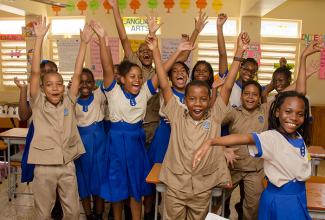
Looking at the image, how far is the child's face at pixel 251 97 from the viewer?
2131mm

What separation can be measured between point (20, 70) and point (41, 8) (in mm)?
1400

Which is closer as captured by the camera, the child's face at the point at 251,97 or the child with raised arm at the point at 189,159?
the child with raised arm at the point at 189,159

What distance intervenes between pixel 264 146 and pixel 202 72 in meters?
1.22

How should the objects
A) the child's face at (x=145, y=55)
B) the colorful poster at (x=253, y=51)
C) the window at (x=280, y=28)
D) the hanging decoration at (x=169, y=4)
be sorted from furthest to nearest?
the window at (x=280, y=28)
the hanging decoration at (x=169, y=4)
the colorful poster at (x=253, y=51)
the child's face at (x=145, y=55)

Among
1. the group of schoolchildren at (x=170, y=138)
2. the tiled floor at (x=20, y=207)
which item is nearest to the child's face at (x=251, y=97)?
the group of schoolchildren at (x=170, y=138)

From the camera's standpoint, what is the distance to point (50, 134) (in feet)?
6.23

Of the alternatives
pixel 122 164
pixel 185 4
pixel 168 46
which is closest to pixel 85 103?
pixel 122 164

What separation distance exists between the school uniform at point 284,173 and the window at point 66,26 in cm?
469

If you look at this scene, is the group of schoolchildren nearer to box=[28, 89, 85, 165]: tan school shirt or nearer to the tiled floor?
box=[28, 89, 85, 165]: tan school shirt

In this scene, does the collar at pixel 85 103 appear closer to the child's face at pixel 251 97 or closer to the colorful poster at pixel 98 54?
the child's face at pixel 251 97

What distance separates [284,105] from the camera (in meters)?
1.45

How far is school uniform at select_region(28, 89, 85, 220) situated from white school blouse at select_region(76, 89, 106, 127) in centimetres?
28

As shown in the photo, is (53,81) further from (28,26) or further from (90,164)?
(28,26)

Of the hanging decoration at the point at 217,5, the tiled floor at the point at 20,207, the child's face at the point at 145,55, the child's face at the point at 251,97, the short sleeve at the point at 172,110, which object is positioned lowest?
the tiled floor at the point at 20,207
